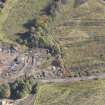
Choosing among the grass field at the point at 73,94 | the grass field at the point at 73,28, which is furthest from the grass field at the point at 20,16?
the grass field at the point at 73,94

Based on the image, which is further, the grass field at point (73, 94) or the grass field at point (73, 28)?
the grass field at point (73, 28)

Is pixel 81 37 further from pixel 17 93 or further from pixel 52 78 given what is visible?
pixel 17 93

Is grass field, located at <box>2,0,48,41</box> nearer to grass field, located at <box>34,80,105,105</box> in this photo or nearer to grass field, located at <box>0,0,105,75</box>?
grass field, located at <box>0,0,105,75</box>

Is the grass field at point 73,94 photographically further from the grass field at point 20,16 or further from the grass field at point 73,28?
the grass field at point 20,16

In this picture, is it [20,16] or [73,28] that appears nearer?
[73,28]

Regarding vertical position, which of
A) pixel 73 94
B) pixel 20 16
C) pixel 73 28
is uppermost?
pixel 20 16

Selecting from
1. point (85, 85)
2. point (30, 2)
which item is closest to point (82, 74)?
point (85, 85)

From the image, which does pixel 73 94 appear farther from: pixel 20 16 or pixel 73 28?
pixel 20 16

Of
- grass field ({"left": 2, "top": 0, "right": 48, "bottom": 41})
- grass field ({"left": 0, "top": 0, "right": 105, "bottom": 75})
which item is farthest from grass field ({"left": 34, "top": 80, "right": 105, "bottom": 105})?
grass field ({"left": 2, "top": 0, "right": 48, "bottom": 41})

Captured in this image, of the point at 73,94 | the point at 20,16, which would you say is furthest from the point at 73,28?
the point at 73,94
